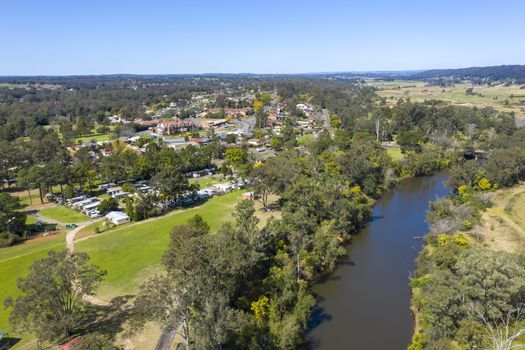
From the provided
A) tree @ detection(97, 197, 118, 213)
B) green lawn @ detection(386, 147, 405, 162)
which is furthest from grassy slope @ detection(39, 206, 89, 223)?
green lawn @ detection(386, 147, 405, 162)

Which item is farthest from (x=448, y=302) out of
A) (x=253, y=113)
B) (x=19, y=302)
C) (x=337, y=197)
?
(x=253, y=113)

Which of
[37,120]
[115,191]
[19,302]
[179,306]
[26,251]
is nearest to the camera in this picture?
[179,306]

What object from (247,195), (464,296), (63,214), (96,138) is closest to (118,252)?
(63,214)

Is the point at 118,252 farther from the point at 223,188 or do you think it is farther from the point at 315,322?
the point at 223,188

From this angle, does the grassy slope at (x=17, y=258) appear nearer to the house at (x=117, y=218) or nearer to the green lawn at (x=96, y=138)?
the house at (x=117, y=218)

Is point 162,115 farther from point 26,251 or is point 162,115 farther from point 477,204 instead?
point 477,204

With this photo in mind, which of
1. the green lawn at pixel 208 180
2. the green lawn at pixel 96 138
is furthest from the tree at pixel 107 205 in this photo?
the green lawn at pixel 96 138
